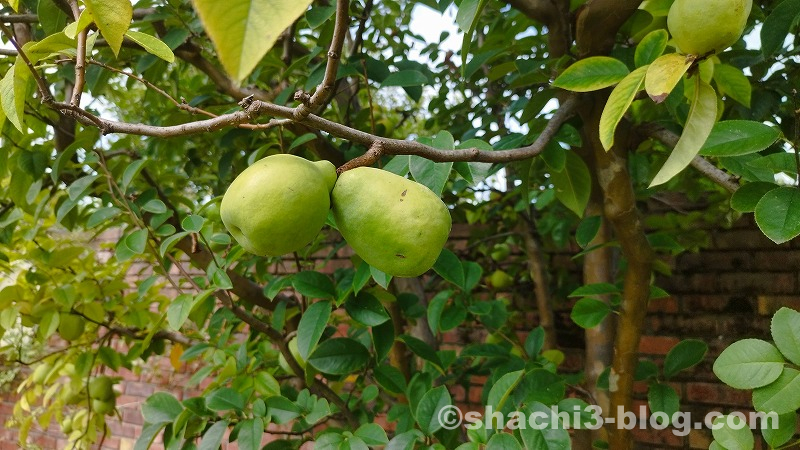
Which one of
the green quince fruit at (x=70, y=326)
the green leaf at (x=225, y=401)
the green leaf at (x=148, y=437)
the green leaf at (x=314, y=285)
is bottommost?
the green leaf at (x=148, y=437)

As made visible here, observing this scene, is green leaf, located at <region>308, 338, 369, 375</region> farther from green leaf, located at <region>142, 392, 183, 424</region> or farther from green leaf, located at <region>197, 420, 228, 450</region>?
green leaf, located at <region>142, 392, 183, 424</region>

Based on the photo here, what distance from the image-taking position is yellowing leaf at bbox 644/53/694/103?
0.52 metres

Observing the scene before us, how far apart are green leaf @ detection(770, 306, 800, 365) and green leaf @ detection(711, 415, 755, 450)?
13 centimetres

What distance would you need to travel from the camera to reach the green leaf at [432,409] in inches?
36.8

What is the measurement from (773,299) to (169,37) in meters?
1.72

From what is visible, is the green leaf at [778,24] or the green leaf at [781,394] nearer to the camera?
the green leaf at [781,394]

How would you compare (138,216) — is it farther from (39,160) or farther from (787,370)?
(787,370)

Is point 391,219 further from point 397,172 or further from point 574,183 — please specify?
point 574,183

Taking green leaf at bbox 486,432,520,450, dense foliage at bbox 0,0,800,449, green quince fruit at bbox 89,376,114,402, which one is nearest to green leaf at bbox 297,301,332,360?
dense foliage at bbox 0,0,800,449

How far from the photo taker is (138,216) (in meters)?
1.22

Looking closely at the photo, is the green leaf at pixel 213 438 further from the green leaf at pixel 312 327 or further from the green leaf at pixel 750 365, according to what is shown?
the green leaf at pixel 750 365

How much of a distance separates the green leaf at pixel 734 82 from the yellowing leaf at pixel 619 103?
41cm

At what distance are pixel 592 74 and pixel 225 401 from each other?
89 centimetres

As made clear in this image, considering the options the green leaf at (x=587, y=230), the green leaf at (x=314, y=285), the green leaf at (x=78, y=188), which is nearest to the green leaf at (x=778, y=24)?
the green leaf at (x=587, y=230)
